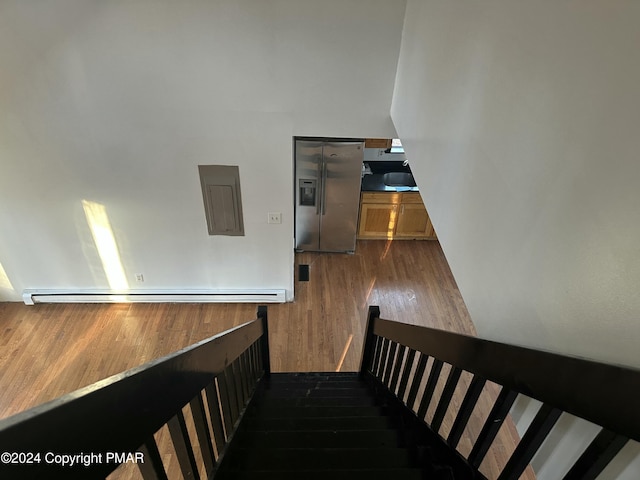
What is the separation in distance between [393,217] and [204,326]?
9.75ft

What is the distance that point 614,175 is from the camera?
0.81 meters

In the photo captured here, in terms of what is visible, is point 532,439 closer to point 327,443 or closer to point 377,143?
point 327,443

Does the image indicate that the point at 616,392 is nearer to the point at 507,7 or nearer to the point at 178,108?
the point at 507,7

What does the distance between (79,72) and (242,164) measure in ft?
4.72

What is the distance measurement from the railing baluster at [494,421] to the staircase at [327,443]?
23 cm

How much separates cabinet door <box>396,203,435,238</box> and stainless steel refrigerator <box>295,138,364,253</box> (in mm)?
734

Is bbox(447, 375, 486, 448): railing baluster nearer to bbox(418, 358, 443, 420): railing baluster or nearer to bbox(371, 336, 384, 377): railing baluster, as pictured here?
bbox(418, 358, 443, 420): railing baluster

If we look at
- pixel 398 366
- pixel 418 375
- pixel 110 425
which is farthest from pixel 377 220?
pixel 110 425

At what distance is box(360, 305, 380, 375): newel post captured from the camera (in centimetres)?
284

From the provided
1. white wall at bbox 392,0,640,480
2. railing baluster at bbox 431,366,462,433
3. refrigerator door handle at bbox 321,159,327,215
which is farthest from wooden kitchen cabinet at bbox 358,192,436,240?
railing baluster at bbox 431,366,462,433

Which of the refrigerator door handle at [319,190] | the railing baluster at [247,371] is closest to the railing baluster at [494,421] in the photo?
the railing baluster at [247,371]

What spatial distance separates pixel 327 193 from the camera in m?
5.10

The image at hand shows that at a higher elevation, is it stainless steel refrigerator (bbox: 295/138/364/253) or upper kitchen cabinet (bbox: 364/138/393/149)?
upper kitchen cabinet (bbox: 364/138/393/149)

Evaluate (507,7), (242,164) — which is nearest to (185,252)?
(242,164)
